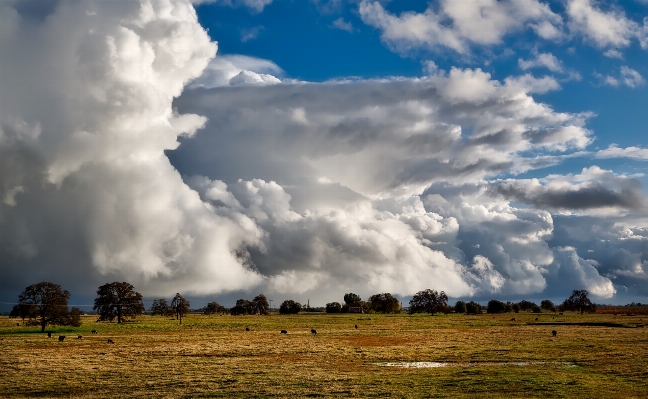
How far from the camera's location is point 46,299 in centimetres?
8181

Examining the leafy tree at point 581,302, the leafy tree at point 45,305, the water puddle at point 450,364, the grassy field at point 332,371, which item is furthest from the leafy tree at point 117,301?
the leafy tree at point 581,302

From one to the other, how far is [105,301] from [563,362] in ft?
354

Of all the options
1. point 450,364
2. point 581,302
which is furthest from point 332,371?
point 581,302

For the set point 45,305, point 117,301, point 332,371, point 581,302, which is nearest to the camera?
point 332,371

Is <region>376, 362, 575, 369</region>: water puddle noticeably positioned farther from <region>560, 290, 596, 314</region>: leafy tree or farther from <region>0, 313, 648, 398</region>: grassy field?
<region>560, 290, 596, 314</region>: leafy tree

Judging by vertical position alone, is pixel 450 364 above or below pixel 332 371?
below

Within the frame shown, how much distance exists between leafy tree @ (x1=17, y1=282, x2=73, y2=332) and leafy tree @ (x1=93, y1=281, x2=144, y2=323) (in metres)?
33.0

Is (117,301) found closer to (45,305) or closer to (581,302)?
(45,305)

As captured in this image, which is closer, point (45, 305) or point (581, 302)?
point (45, 305)

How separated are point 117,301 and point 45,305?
38.1 meters

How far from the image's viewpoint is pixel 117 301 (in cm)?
11812

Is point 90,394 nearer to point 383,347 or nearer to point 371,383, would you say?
point 371,383

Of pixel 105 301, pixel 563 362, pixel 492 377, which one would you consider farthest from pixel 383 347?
pixel 105 301

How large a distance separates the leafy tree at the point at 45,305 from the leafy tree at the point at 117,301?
32969mm
